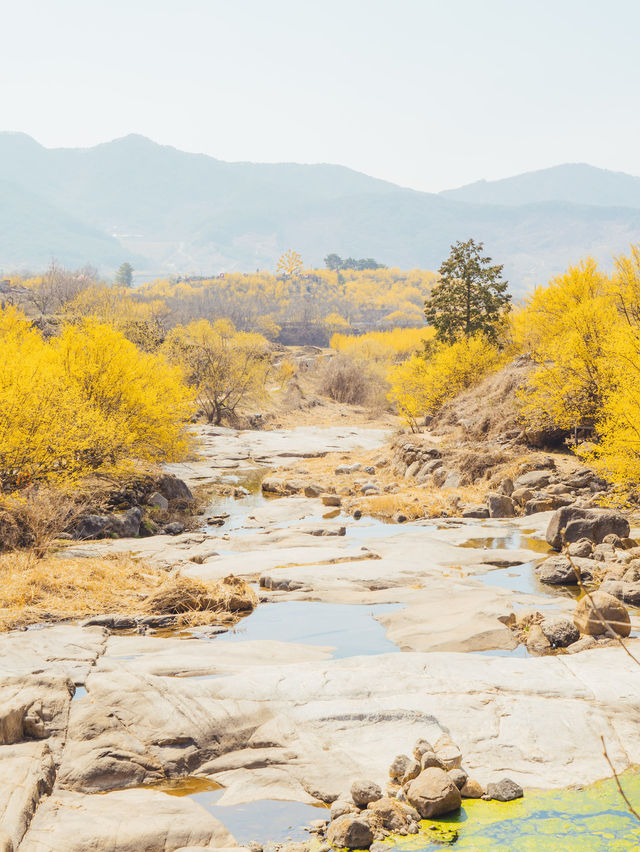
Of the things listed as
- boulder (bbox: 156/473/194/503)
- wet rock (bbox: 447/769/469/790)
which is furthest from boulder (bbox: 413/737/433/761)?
boulder (bbox: 156/473/194/503)

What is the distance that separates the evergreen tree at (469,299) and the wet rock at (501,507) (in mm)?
17704

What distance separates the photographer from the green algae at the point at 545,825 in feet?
16.1

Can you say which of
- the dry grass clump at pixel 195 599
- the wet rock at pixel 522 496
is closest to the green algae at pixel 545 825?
the dry grass clump at pixel 195 599

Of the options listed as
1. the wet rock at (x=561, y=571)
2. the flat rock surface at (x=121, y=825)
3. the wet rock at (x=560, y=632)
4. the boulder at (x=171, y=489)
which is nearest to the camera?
the flat rock surface at (x=121, y=825)

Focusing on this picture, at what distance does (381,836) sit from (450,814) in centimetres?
62

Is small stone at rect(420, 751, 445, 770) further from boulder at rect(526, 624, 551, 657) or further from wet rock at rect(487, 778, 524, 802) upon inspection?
boulder at rect(526, 624, 551, 657)

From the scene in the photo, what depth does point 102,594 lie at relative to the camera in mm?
10805

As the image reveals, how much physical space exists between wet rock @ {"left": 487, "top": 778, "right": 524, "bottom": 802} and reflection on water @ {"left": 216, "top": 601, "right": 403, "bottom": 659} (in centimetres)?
339

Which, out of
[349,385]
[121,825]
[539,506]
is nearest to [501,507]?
[539,506]

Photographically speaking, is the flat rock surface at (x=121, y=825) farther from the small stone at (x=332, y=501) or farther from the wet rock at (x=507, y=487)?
the small stone at (x=332, y=501)

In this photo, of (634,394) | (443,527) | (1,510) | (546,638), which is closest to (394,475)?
(443,527)

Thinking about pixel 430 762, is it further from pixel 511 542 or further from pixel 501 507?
pixel 501 507

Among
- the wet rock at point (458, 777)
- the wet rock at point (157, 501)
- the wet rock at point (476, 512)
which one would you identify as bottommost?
the wet rock at point (157, 501)

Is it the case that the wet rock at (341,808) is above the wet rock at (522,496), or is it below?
above
